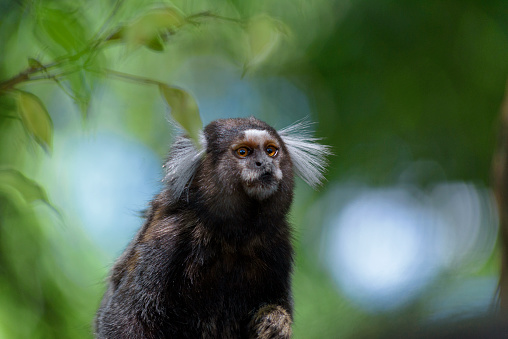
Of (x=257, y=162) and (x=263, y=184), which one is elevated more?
(x=257, y=162)

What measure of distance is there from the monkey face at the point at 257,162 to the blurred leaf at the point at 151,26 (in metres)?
2.08

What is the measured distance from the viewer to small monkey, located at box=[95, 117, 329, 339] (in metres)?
3.76

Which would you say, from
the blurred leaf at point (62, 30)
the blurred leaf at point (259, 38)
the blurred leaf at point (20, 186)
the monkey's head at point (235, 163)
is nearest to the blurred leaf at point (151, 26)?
the blurred leaf at point (62, 30)

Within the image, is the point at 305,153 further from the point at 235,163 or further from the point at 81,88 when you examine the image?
the point at 81,88

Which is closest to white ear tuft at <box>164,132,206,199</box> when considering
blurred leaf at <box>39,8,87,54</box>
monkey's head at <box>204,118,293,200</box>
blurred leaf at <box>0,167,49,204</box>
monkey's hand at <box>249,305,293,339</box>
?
monkey's head at <box>204,118,293,200</box>

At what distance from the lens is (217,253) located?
3.86 meters

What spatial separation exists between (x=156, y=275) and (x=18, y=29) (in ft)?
6.88

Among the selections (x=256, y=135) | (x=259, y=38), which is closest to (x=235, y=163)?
(x=256, y=135)

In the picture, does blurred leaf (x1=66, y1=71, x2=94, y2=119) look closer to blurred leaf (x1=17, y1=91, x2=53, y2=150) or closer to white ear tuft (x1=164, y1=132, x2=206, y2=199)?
blurred leaf (x1=17, y1=91, x2=53, y2=150)

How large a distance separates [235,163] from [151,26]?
2.24 meters

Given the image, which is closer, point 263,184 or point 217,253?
point 263,184

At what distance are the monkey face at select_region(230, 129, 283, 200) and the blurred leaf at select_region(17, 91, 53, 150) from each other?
6.99 feet

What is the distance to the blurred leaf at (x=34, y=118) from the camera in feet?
5.44

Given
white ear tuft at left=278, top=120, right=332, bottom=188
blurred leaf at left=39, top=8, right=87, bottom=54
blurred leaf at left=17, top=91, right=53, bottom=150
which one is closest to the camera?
blurred leaf at left=39, top=8, right=87, bottom=54
